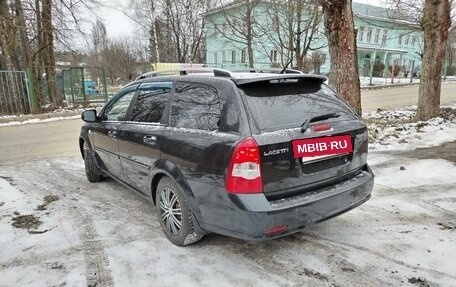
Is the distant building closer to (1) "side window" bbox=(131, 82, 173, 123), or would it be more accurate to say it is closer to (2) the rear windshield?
(2) the rear windshield

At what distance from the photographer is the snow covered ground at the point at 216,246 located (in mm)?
2816

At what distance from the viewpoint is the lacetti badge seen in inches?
109

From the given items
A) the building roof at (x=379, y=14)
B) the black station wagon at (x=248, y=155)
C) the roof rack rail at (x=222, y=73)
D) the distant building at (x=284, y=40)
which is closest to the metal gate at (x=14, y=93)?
the distant building at (x=284, y=40)

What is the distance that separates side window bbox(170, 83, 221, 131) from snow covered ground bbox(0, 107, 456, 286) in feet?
3.88

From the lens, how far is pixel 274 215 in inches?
103

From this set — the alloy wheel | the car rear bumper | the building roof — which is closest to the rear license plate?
the car rear bumper

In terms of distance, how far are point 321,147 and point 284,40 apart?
1968 centimetres

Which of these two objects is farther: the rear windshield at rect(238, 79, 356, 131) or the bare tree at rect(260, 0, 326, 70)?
the bare tree at rect(260, 0, 326, 70)

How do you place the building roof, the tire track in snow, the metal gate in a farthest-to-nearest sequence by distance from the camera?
the building roof, the metal gate, the tire track in snow

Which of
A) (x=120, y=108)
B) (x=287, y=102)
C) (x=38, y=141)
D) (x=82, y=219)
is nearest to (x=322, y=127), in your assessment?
(x=287, y=102)

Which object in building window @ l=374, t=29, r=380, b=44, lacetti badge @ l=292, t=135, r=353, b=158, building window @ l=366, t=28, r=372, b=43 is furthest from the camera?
building window @ l=374, t=29, r=380, b=44

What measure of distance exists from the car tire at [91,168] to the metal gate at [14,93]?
1123 cm

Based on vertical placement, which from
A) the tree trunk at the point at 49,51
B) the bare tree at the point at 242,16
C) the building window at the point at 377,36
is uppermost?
the building window at the point at 377,36

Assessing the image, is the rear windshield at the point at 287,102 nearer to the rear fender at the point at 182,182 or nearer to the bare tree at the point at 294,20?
the rear fender at the point at 182,182
